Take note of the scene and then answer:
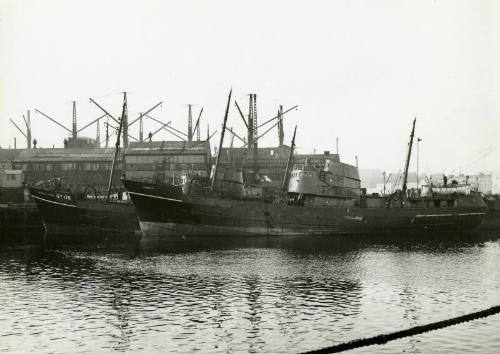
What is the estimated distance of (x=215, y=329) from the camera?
58.7 feet

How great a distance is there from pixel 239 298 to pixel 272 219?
84.3 ft

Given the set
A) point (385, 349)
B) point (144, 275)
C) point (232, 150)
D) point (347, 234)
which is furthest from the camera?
point (232, 150)

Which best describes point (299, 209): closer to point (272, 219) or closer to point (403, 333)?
point (272, 219)

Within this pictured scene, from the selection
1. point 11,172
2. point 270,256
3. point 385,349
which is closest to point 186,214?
point 270,256

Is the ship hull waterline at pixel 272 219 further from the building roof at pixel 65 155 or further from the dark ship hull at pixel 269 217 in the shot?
the building roof at pixel 65 155

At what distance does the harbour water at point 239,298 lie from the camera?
1661 cm

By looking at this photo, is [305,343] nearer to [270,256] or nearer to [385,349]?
[385,349]

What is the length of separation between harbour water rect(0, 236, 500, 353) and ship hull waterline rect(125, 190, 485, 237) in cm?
799

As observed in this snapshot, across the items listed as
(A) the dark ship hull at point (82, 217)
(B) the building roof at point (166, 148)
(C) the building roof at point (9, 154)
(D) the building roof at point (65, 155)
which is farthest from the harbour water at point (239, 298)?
(C) the building roof at point (9, 154)

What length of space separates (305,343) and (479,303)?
30.8ft

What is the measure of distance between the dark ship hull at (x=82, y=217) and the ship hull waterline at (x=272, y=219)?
338cm

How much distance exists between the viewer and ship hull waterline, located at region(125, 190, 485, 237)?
45875 millimetres

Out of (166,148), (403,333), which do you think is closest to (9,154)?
(166,148)

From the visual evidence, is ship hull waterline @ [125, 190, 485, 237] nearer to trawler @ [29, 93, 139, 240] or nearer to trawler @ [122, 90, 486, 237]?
trawler @ [122, 90, 486, 237]
